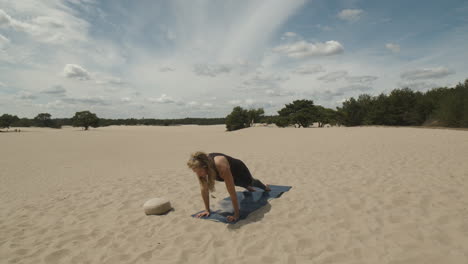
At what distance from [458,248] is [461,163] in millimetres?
6357

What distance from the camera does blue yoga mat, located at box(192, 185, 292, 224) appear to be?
15.3 ft

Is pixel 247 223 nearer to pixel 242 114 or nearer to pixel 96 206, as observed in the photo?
pixel 96 206

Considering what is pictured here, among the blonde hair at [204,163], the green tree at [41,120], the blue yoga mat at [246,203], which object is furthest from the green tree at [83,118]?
the blonde hair at [204,163]

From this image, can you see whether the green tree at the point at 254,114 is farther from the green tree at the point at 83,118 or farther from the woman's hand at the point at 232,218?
the woman's hand at the point at 232,218

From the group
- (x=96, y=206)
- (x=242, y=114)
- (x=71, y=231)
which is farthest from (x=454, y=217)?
(x=242, y=114)

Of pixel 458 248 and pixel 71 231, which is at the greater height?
pixel 458 248

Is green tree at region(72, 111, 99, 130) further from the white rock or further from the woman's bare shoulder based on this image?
the woman's bare shoulder

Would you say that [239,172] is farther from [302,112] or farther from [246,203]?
[302,112]

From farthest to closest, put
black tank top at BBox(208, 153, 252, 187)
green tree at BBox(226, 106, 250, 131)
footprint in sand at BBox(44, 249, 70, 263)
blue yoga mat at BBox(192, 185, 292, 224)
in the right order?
green tree at BBox(226, 106, 250, 131) → black tank top at BBox(208, 153, 252, 187) → blue yoga mat at BBox(192, 185, 292, 224) → footprint in sand at BBox(44, 249, 70, 263)

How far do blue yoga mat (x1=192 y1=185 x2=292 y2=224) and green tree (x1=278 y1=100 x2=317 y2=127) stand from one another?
105ft

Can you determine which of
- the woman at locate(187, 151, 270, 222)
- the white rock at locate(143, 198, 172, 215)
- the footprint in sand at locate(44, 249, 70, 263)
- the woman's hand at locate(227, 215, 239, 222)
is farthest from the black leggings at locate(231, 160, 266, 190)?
the footprint in sand at locate(44, 249, 70, 263)

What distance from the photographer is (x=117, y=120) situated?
97.4 meters

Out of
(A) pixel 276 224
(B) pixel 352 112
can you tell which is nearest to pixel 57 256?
(A) pixel 276 224

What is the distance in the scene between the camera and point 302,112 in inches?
1453
